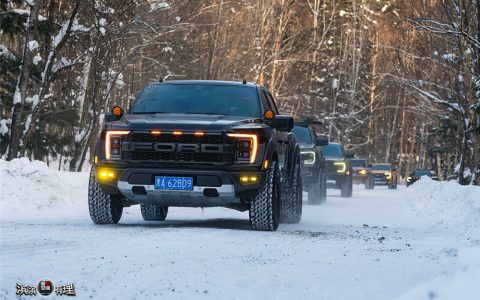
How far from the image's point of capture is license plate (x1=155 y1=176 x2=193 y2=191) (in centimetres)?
1018

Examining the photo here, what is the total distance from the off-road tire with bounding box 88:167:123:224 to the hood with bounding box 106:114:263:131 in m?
0.75

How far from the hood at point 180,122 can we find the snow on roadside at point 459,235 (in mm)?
2877

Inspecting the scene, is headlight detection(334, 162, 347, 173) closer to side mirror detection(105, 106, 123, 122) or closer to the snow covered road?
the snow covered road

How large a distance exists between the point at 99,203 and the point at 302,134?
38.4 feet

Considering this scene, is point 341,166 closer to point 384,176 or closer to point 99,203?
point 99,203

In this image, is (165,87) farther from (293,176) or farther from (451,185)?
(451,185)

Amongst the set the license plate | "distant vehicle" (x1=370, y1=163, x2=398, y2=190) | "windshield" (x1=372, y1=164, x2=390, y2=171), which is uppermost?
the license plate

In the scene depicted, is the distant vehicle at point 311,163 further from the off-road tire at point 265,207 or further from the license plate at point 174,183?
the license plate at point 174,183

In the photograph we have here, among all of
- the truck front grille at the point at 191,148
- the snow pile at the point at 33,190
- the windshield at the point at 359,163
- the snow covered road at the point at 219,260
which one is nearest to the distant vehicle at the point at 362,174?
the windshield at the point at 359,163

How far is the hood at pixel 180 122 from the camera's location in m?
10.3

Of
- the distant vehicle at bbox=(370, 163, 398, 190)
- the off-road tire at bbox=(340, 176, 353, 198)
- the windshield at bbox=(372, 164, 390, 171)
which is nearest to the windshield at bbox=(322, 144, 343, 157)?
the off-road tire at bbox=(340, 176, 353, 198)

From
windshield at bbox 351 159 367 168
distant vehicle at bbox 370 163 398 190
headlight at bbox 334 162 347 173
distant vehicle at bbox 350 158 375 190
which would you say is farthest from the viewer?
distant vehicle at bbox 370 163 398 190

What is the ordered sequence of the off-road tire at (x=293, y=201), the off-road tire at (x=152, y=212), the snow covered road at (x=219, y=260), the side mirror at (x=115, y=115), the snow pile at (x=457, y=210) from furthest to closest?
the snow pile at (x=457, y=210)
the off-road tire at (x=293, y=201)
the off-road tire at (x=152, y=212)
the side mirror at (x=115, y=115)
the snow covered road at (x=219, y=260)

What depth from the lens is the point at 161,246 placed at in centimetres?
813
